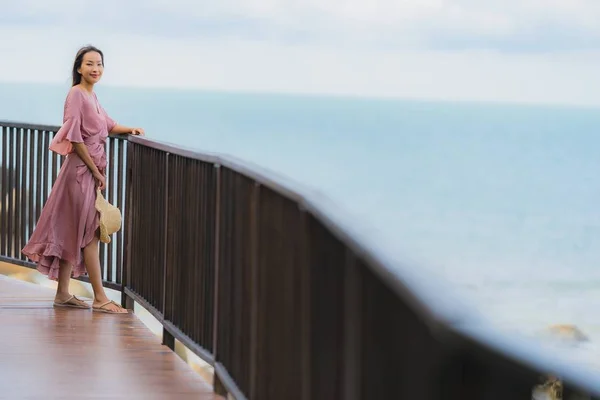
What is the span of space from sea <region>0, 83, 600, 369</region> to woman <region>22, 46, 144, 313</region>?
2212 centimetres

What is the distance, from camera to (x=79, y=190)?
7.77m

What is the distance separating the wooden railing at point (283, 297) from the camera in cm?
215

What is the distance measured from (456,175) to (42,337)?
7101 centimetres

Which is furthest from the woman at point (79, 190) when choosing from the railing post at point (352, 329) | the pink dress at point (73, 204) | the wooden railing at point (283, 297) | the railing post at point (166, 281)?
the railing post at point (352, 329)

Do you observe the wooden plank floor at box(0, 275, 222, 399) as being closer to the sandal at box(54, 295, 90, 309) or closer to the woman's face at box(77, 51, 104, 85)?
the sandal at box(54, 295, 90, 309)

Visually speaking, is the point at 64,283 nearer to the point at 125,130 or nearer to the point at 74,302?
the point at 74,302

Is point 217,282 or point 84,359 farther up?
point 217,282

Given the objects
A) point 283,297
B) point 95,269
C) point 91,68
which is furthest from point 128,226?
point 283,297

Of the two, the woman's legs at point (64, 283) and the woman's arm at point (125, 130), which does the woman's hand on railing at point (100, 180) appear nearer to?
the woman's arm at point (125, 130)

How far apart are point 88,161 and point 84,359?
5.13 ft

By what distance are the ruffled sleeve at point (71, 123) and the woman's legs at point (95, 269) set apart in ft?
2.20

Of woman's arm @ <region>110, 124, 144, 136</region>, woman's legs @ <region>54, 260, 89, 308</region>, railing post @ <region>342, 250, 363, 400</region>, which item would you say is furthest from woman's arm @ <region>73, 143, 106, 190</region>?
railing post @ <region>342, 250, 363, 400</region>

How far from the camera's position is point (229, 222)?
5320mm

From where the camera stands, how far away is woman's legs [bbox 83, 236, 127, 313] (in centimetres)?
790
